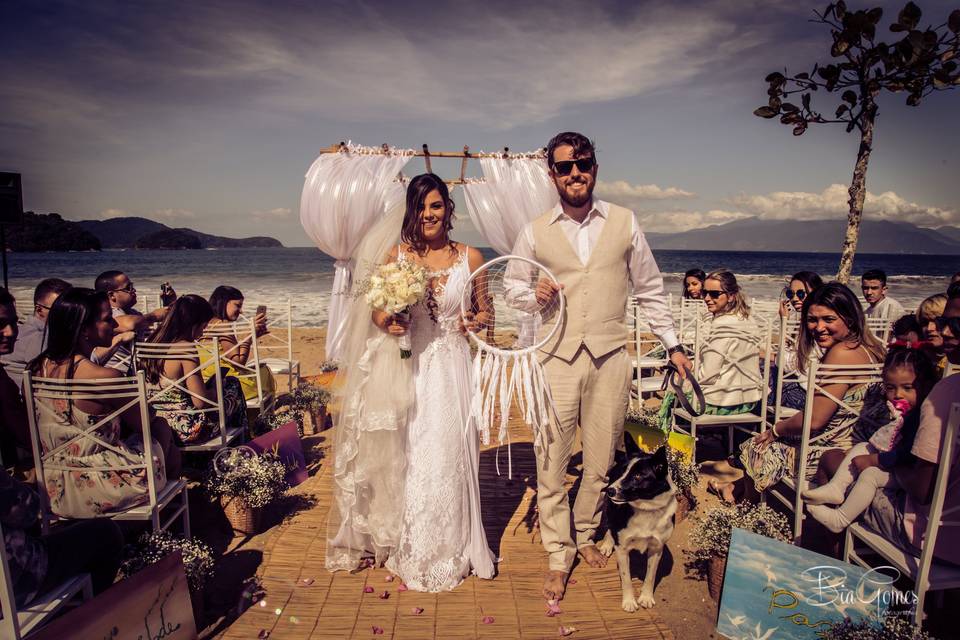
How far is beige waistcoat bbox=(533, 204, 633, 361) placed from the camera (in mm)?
3021

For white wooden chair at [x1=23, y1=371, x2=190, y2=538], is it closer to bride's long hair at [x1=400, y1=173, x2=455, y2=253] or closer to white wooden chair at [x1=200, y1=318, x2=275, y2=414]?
bride's long hair at [x1=400, y1=173, x2=455, y2=253]

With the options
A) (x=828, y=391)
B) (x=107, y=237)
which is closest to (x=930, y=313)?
(x=828, y=391)

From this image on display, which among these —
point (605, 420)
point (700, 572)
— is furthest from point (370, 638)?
point (700, 572)

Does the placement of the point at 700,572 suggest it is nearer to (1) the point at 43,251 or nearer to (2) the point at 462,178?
(2) the point at 462,178

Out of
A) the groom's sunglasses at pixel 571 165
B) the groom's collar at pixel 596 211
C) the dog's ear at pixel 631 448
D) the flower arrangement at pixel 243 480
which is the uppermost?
the groom's sunglasses at pixel 571 165

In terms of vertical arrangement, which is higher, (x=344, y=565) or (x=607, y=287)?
(x=607, y=287)

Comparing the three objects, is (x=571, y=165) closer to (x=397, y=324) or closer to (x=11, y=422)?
(x=397, y=324)

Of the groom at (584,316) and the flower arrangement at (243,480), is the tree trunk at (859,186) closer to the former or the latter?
the groom at (584,316)

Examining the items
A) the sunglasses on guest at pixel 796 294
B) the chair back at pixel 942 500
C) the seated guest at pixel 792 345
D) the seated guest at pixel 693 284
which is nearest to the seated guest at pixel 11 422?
the chair back at pixel 942 500

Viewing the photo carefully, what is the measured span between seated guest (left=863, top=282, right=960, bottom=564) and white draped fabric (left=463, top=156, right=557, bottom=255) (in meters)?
5.42

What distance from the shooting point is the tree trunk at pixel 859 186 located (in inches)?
236

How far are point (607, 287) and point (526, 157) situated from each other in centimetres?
521

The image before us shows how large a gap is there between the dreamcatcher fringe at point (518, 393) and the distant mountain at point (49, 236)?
6502cm

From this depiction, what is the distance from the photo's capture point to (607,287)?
9.94 ft
